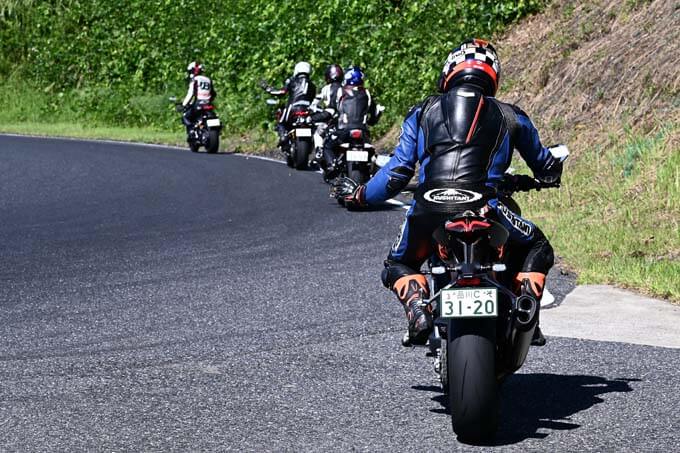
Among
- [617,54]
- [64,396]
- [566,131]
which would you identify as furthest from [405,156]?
[617,54]

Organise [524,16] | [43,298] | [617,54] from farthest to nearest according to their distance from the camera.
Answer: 1. [524,16]
2. [617,54]
3. [43,298]

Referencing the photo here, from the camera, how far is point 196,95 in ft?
96.5

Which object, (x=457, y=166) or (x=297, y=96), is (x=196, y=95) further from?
(x=457, y=166)

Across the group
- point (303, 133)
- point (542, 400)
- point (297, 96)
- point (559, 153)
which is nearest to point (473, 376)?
point (542, 400)

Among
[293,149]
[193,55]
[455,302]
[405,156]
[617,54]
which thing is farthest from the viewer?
[193,55]

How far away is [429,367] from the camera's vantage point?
789 cm

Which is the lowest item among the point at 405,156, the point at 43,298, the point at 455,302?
the point at 43,298

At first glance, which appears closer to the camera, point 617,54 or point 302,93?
point 617,54

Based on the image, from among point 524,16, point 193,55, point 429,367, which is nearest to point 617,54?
point 524,16

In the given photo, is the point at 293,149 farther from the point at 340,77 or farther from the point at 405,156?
the point at 405,156

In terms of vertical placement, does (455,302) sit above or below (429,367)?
above

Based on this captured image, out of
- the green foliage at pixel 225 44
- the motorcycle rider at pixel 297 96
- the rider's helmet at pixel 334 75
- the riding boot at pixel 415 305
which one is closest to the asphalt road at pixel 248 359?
the riding boot at pixel 415 305

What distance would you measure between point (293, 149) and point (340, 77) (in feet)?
8.72

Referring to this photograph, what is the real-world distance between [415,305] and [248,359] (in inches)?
75.9
